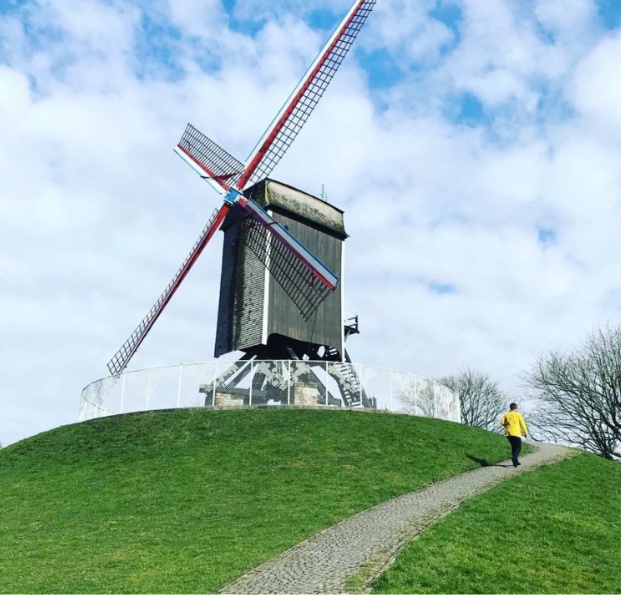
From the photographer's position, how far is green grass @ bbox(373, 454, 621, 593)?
31.6ft

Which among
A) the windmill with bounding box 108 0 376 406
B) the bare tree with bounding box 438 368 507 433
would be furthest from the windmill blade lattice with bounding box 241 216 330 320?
the bare tree with bounding box 438 368 507 433

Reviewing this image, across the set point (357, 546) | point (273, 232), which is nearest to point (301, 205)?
point (273, 232)

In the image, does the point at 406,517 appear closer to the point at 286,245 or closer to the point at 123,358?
the point at 286,245

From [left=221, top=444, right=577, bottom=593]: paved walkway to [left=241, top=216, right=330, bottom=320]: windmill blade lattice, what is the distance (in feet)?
40.0

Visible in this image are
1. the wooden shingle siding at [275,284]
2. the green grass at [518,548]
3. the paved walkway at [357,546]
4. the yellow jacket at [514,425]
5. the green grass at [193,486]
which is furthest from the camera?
the wooden shingle siding at [275,284]

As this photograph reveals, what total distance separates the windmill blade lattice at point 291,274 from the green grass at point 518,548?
1357 cm

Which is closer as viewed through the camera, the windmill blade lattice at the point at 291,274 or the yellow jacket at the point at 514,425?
the yellow jacket at the point at 514,425

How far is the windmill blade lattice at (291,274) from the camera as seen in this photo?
28.3m

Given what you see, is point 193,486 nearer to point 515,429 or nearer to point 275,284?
point 515,429

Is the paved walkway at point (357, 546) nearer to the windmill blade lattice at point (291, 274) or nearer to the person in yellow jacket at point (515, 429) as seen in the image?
the person in yellow jacket at point (515, 429)

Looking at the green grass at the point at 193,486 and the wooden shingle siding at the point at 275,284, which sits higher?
the wooden shingle siding at the point at 275,284

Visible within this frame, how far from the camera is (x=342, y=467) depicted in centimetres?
1909

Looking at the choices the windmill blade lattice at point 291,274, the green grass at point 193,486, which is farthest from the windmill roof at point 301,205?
the green grass at point 193,486

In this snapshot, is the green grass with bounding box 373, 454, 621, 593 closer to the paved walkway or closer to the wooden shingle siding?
the paved walkway
